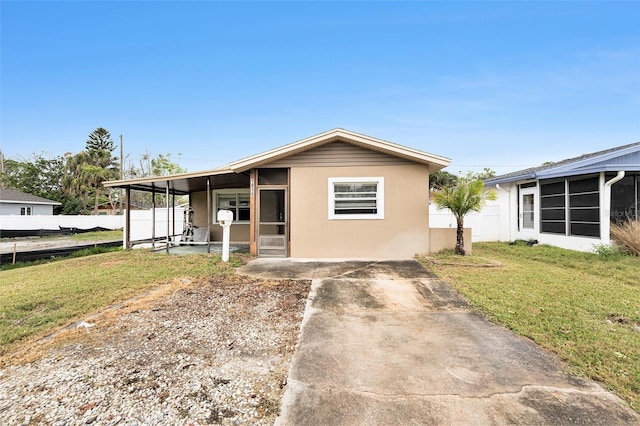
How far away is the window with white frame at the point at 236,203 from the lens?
12.1 metres

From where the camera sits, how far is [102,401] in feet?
7.44

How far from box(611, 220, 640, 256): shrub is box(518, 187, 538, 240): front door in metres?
2.87

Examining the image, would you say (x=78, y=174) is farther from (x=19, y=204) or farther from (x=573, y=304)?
(x=573, y=304)

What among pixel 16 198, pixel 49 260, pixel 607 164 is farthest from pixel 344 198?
pixel 16 198

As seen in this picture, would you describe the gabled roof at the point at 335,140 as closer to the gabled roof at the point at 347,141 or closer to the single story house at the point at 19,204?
the gabled roof at the point at 347,141

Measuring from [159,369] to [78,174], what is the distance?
43104 millimetres

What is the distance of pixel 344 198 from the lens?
896 centimetres

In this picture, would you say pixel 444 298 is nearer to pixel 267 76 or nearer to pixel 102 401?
pixel 102 401

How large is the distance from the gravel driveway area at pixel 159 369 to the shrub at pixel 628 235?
989 cm

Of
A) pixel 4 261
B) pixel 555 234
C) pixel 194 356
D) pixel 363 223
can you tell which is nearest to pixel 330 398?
pixel 194 356

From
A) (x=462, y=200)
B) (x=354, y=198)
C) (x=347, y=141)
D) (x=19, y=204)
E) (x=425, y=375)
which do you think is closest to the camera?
(x=425, y=375)

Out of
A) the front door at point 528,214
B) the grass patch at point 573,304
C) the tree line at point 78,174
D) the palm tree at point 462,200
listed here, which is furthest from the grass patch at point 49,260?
the tree line at point 78,174

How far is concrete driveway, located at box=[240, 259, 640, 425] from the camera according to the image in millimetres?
2078

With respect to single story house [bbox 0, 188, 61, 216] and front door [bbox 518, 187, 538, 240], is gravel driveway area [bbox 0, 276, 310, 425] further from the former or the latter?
single story house [bbox 0, 188, 61, 216]
